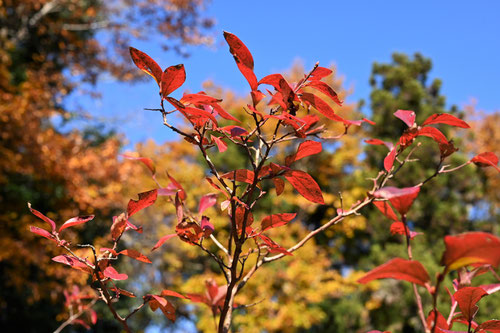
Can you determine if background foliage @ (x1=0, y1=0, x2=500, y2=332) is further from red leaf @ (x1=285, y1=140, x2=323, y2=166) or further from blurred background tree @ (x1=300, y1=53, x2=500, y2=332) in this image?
red leaf @ (x1=285, y1=140, x2=323, y2=166)

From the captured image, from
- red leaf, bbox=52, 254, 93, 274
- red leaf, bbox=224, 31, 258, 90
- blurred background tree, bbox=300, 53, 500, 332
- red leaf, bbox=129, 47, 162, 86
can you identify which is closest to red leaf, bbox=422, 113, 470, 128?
red leaf, bbox=224, 31, 258, 90

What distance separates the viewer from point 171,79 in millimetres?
406

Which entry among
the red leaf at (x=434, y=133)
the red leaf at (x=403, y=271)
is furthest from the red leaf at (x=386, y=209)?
the red leaf at (x=403, y=271)

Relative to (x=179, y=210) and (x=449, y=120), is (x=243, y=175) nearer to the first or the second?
(x=179, y=210)

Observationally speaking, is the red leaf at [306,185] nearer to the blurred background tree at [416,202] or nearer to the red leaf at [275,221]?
the red leaf at [275,221]

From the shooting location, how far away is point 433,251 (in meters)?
5.41

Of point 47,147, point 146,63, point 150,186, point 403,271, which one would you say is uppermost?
point 150,186

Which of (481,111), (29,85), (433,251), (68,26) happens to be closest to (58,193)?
(29,85)

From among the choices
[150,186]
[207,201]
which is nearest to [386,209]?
[207,201]

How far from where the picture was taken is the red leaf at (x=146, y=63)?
39 centimetres

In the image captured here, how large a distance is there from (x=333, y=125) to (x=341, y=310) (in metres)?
3.89

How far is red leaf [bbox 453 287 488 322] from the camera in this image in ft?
1.16

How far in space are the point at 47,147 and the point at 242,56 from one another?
12.0 ft

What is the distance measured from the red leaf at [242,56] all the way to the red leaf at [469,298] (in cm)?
30
